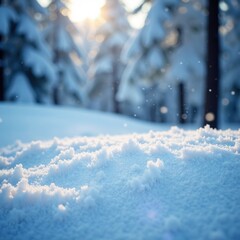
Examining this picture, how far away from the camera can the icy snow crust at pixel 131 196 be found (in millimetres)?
2623

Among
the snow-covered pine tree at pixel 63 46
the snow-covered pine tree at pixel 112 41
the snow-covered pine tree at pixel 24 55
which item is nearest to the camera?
the snow-covered pine tree at pixel 24 55

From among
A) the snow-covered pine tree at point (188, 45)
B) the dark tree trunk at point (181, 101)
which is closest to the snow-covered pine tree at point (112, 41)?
the dark tree trunk at point (181, 101)

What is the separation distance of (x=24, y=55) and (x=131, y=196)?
14.6m

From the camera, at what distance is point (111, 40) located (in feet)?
72.5

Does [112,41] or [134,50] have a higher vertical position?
[112,41]

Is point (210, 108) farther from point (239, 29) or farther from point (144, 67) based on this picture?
point (239, 29)

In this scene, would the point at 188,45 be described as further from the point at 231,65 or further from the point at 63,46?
the point at 63,46

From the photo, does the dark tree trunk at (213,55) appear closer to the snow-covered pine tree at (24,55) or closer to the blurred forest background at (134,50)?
the blurred forest background at (134,50)

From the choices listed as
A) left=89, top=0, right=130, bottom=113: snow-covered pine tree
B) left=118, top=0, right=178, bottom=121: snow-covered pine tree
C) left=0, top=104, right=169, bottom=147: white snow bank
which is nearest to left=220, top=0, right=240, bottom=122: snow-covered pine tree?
left=118, top=0, right=178, bottom=121: snow-covered pine tree

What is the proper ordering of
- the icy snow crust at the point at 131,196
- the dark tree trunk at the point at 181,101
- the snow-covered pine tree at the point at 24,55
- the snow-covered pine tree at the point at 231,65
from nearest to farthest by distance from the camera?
the icy snow crust at the point at 131,196
the dark tree trunk at the point at 181,101
the snow-covered pine tree at the point at 24,55
the snow-covered pine tree at the point at 231,65

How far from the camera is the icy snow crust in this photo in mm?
2623

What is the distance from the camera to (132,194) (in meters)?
3.09

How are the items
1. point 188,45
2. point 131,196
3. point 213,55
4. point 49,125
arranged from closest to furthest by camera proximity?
1. point 131,196
2. point 213,55
3. point 49,125
4. point 188,45

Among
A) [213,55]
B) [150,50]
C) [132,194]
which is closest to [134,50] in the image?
[150,50]
